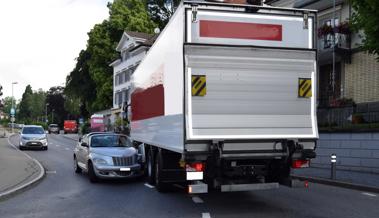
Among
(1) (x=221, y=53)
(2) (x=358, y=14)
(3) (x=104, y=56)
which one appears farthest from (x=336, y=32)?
(3) (x=104, y=56)

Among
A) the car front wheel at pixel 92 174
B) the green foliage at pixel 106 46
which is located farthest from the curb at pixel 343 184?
the green foliage at pixel 106 46

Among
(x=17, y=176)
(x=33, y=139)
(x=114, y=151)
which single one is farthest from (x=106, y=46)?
(x=114, y=151)

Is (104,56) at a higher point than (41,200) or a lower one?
higher

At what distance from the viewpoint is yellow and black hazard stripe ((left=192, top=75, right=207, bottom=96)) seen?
9555 mm

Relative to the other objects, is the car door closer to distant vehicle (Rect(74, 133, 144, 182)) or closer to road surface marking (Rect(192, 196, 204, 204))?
distant vehicle (Rect(74, 133, 144, 182))

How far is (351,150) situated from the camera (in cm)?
1916

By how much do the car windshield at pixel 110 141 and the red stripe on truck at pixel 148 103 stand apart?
2.81ft

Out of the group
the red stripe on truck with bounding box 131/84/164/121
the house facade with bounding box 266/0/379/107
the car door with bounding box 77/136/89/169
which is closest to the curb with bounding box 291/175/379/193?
the red stripe on truck with bounding box 131/84/164/121

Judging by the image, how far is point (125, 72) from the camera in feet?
200

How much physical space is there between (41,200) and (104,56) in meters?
56.9

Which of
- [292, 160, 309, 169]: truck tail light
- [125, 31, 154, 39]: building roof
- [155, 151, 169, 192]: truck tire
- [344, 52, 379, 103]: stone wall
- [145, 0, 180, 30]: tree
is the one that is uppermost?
[145, 0, 180, 30]: tree

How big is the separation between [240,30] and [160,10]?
61.2 metres

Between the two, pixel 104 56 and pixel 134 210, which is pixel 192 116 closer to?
pixel 134 210

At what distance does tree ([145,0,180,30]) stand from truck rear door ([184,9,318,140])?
59.1 meters
